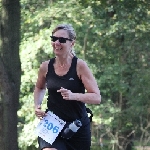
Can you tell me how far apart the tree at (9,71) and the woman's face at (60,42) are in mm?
3610

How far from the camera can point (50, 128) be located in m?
4.12

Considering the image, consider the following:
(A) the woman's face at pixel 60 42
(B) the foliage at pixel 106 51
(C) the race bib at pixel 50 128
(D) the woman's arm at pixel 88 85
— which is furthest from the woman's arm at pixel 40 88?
(B) the foliage at pixel 106 51

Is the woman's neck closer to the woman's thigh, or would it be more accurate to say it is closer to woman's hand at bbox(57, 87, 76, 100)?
woman's hand at bbox(57, 87, 76, 100)

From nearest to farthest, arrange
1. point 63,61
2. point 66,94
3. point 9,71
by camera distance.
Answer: point 66,94 < point 63,61 < point 9,71

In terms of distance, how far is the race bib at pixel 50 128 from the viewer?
13.3ft

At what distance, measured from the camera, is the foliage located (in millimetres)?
14438

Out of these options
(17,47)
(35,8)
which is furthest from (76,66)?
(35,8)

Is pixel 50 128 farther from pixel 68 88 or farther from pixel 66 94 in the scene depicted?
pixel 66 94

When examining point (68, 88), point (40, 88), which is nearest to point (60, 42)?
point (68, 88)

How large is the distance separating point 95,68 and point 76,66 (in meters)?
11.6

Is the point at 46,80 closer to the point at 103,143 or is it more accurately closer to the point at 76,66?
the point at 76,66

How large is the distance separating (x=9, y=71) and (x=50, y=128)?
3.53 metres

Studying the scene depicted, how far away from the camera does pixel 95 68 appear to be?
51.1 feet

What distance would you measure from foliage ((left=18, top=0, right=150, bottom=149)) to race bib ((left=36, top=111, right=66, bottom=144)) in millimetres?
7924
